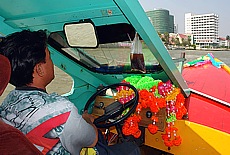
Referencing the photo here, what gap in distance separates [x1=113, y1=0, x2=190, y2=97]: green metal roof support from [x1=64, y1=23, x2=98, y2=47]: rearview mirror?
38 centimetres

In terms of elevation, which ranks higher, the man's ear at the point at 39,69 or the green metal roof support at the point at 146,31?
the green metal roof support at the point at 146,31

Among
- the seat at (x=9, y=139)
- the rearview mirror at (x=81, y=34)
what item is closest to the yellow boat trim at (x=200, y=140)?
the rearview mirror at (x=81, y=34)

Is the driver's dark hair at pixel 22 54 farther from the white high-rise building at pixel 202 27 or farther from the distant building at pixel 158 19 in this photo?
the white high-rise building at pixel 202 27

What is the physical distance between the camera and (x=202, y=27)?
6188 cm

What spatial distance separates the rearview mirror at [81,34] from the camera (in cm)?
166

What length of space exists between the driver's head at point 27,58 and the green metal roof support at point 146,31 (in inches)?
18.1

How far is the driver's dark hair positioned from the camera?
4.15ft

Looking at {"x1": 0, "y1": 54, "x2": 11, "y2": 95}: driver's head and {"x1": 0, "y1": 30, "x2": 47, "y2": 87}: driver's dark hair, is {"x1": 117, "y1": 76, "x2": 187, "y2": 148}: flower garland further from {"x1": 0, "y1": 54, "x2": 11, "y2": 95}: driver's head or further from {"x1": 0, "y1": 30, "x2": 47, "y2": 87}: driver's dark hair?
{"x1": 0, "y1": 54, "x2": 11, "y2": 95}: driver's head

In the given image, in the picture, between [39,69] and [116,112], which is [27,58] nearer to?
[39,69]

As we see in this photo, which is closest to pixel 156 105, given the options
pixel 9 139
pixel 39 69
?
pixel 39 69

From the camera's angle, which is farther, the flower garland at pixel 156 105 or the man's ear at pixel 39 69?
the flower garland at pixel 156 105

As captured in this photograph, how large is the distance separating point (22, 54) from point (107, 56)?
3.14 feet

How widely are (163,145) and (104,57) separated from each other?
0.84 meters

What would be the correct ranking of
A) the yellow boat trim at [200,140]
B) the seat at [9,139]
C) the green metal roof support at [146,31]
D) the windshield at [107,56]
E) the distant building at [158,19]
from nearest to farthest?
the seat at [9,139] < the green metal roof support at [146,31] < the distant building at [158,19] < the yellow boat trim at [200,140] < the windshield at [107,56]
